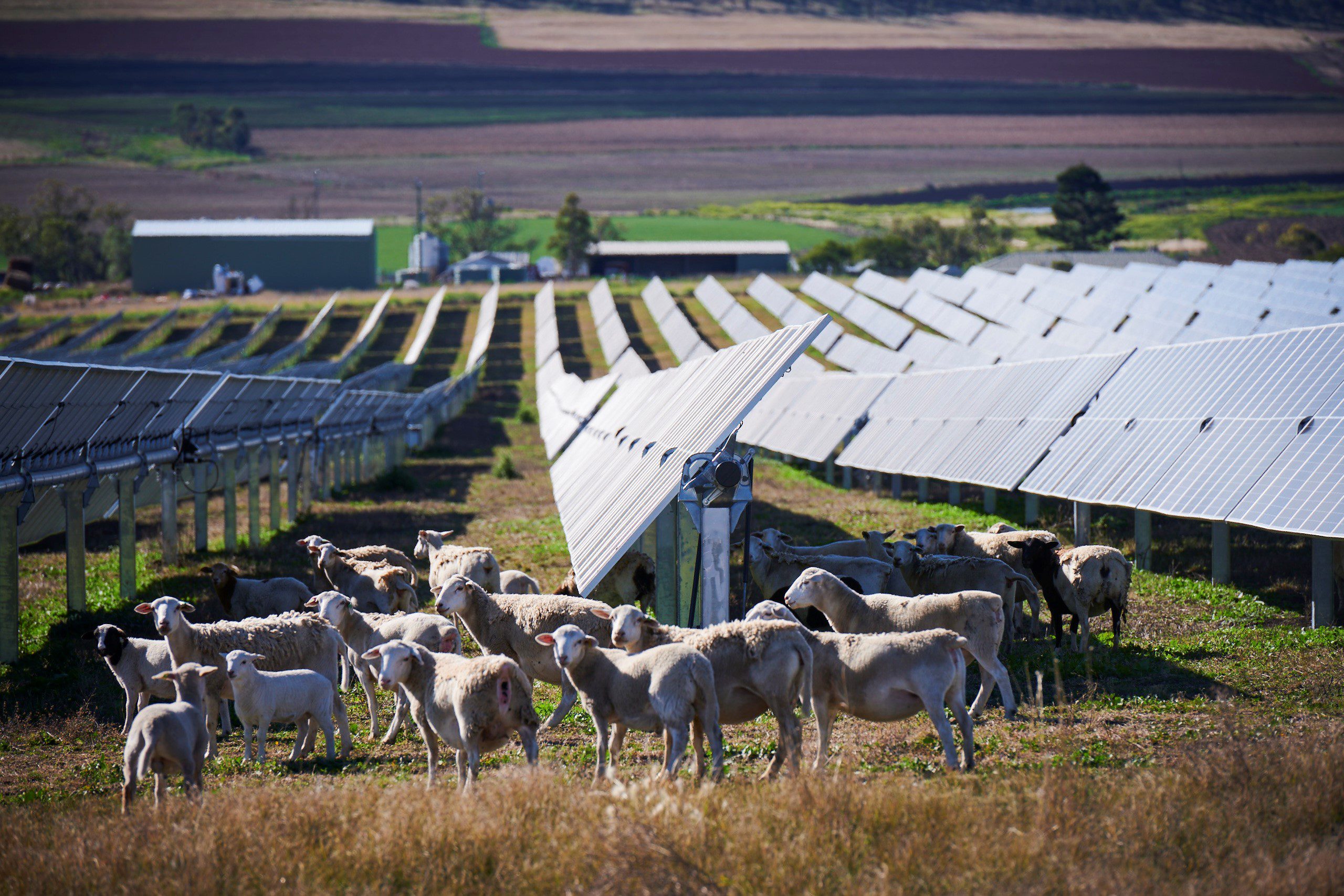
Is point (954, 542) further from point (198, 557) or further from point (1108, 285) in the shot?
point (1108, 285)

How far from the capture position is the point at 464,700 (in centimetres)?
958

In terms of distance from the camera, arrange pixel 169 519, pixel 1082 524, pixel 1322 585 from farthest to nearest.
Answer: pixel 169 519
pixel 1082 524
pixel 1322 585

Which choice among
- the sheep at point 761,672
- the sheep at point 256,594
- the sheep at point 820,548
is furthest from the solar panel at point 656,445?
the sheep at point 256,594

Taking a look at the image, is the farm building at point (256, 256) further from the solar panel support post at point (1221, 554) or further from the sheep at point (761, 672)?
the sheep at point (761, 672)

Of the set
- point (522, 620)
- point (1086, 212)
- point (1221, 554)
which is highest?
point (1086, 212)

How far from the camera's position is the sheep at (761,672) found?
960cm

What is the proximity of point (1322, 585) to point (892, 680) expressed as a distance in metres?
7.94

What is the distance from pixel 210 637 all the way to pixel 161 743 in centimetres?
318

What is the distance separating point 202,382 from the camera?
24.2m

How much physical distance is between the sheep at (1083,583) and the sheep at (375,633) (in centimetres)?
686

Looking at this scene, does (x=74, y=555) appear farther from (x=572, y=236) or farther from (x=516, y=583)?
(x=572, y=236)

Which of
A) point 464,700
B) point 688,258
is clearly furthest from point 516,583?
point 688,258

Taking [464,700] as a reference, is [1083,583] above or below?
below

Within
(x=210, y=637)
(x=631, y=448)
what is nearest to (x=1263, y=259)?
(x=631, y=448)
